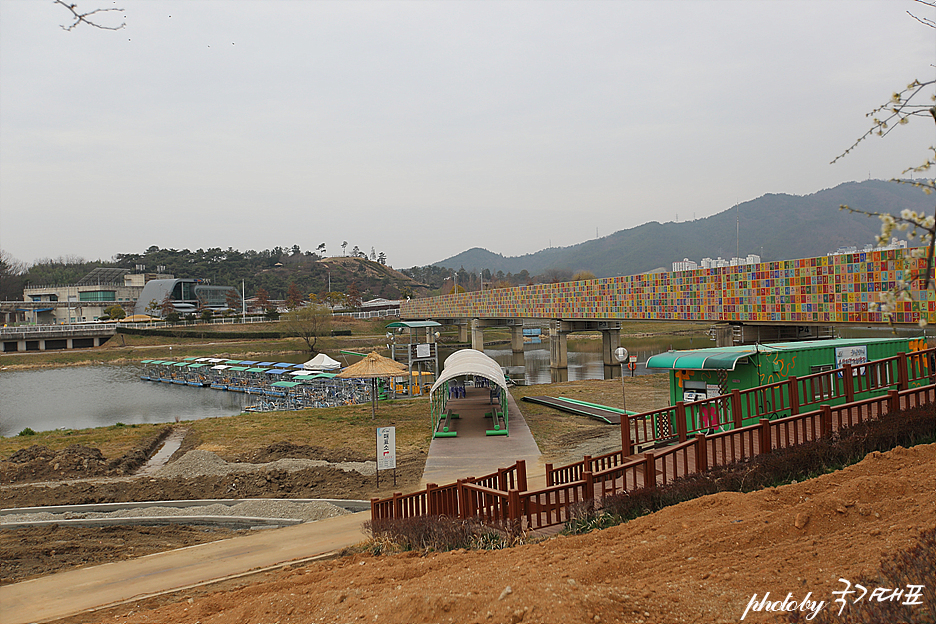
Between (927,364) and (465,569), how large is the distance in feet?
38.7

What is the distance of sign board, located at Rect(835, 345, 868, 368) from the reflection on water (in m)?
30.0

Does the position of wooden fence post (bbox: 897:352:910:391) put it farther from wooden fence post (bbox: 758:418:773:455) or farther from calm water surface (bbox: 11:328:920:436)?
calm water surface (bbox: 11:328:920:436)

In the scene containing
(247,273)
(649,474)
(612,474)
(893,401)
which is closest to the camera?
(649,474)

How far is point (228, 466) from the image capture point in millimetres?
17141

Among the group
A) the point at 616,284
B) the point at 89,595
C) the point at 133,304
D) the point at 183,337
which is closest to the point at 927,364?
the point at 89,595

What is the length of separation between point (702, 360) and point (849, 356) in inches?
177

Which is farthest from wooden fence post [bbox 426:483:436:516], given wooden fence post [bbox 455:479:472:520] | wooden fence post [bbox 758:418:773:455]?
wooden fence post [bbox 758:418:773:455]

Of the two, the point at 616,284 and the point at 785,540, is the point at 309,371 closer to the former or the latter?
the point at 616,284

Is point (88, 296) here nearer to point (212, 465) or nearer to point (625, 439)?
point (212, 465)

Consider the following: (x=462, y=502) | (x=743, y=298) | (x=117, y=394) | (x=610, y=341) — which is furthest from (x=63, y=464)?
(x=610, y=341)

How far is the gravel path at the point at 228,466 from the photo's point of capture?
16.3 metres

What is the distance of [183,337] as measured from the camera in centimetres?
8400

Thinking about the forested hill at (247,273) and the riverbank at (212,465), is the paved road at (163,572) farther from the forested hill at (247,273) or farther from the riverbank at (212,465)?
the forested hill at (247,273)

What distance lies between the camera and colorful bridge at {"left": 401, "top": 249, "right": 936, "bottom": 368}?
26156 millimetres
